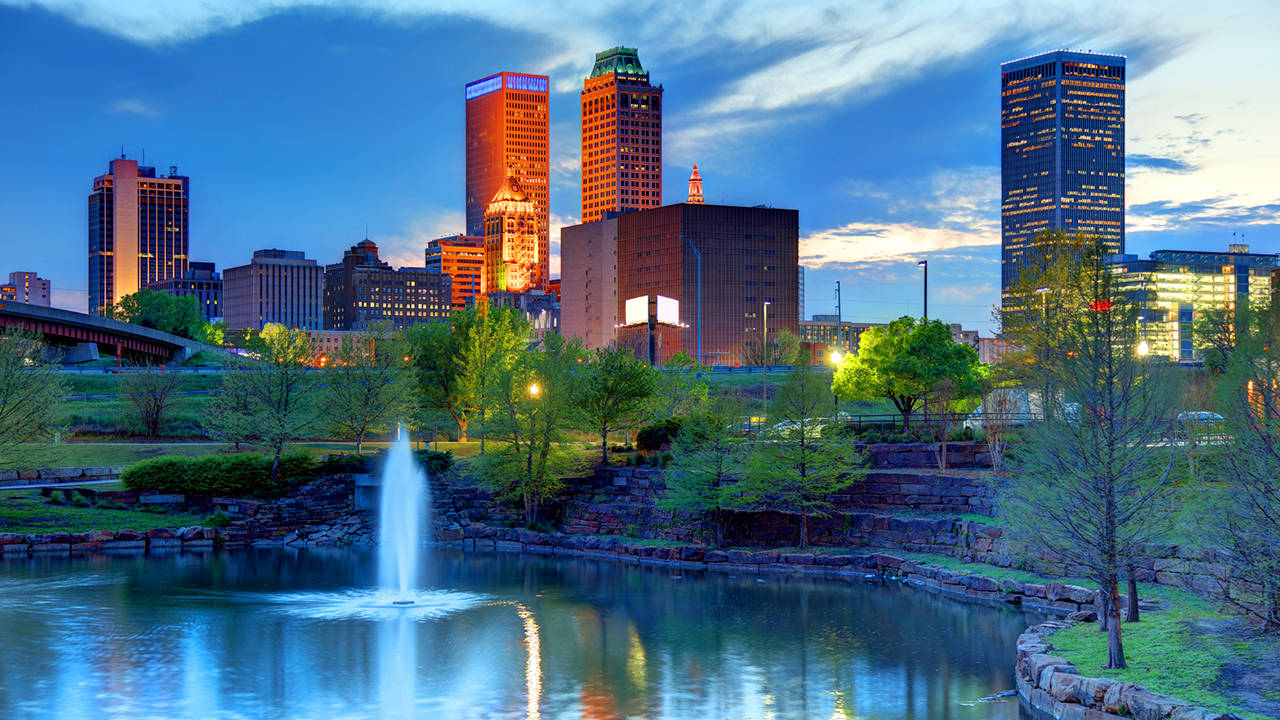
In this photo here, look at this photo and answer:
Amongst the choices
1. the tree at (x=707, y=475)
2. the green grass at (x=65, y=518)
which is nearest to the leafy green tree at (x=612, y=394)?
the tree at (x=707, y=475)

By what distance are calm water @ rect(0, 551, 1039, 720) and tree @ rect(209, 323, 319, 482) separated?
→ 18.3 meters

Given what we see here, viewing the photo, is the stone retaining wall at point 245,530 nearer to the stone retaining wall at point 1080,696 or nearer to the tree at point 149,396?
the tree at point 149,396

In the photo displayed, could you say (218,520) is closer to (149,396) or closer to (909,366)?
(149,396)

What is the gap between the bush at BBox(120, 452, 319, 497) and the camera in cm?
5866

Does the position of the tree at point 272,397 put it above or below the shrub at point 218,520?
above

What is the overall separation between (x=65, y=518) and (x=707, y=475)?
30.6 metres

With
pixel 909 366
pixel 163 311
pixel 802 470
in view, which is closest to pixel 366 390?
pixel 802 470

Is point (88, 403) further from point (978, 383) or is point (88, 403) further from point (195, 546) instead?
point (978, 383)

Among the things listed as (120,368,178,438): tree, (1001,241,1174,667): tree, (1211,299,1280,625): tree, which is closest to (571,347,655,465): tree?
(120,368,178,438): tree

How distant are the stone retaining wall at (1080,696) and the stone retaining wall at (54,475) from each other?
52.3 metres

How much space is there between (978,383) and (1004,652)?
3426 centimetres

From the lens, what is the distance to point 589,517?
56906mm

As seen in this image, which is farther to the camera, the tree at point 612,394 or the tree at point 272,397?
the tree at point 612,394

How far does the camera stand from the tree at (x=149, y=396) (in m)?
76.2
